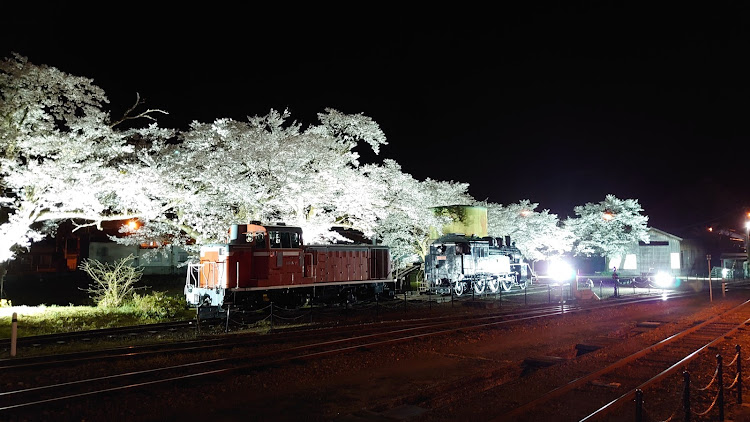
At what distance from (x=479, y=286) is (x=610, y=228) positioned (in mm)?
27244

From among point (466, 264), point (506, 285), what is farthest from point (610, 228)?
point (466, 264)

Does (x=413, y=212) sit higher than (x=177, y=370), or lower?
higher

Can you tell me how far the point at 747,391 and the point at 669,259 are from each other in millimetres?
47454

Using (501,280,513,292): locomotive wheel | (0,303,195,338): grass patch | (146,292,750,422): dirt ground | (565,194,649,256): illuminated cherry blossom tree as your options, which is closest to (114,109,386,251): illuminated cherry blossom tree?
(0,303,195,338): grass patch

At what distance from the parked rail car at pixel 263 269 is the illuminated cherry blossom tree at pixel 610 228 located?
3455cm

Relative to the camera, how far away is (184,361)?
1073 cm

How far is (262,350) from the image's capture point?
39.6ft

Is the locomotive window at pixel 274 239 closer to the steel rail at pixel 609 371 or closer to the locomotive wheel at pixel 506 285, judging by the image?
the steel rail at pixel 609 371

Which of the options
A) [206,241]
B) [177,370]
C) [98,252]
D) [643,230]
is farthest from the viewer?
[643,230]

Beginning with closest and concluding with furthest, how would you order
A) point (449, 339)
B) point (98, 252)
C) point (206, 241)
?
point (449, 339), point (206, 241), point (98, 252)

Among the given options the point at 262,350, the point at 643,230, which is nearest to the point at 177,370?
the point at 262,350

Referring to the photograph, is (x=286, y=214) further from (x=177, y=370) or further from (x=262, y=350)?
(x=177, y=370)

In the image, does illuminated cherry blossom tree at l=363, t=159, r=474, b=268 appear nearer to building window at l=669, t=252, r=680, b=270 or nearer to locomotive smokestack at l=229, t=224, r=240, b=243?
locomotive smokestack at l=229, t=224, r=240, b=243

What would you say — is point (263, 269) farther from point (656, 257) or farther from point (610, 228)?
point (656, 257)
